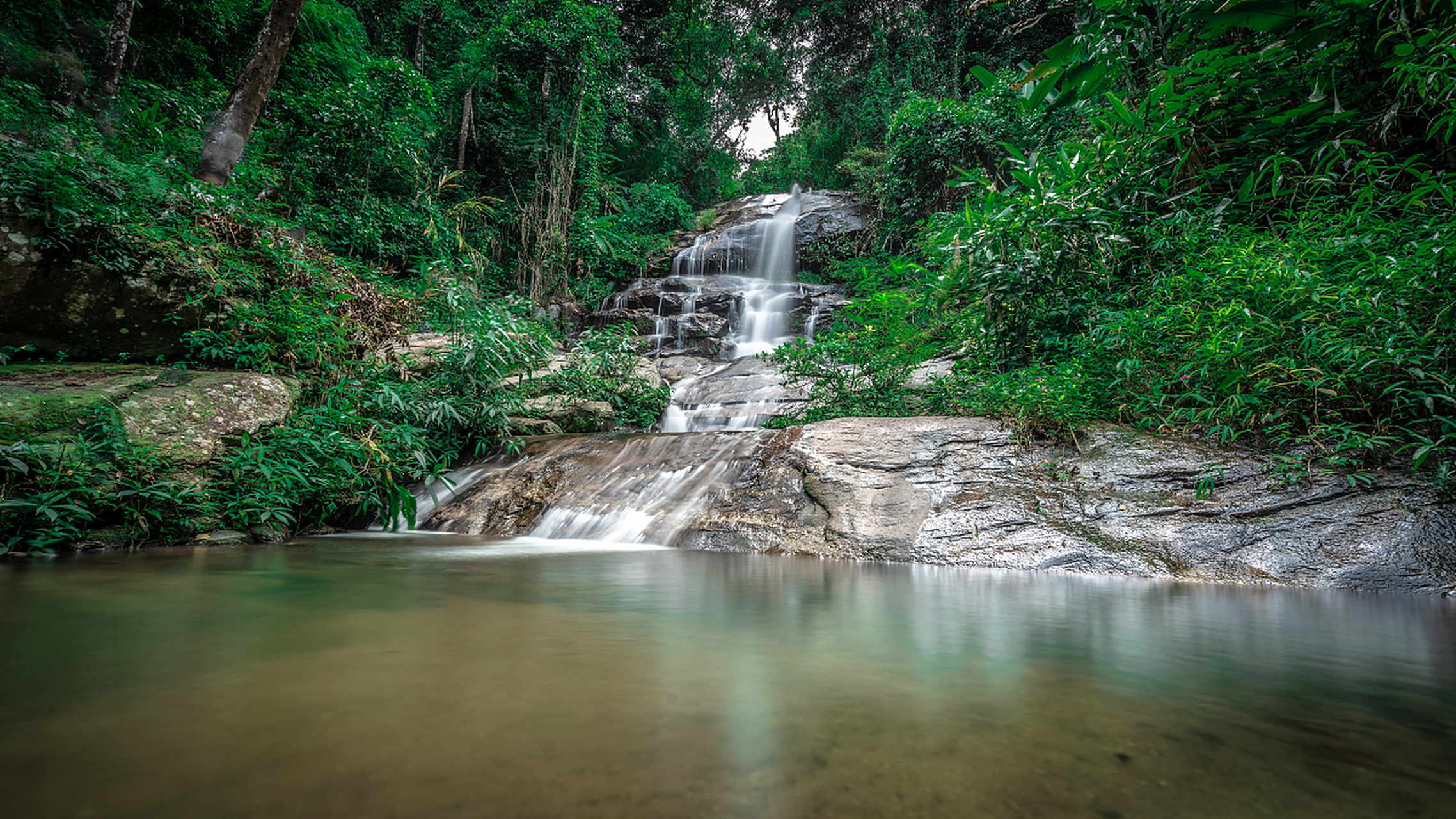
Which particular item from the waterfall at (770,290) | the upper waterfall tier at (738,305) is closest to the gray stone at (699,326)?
the upper waterfall tier at (738,305)

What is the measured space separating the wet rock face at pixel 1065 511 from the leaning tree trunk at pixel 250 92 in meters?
5.07

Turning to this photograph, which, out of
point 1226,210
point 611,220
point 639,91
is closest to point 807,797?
point 1226,210

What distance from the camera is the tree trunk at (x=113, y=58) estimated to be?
21.1 ft

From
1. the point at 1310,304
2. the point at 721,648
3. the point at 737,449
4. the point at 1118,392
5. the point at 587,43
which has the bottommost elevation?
the point at 721,648

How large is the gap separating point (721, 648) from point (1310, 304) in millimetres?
3775

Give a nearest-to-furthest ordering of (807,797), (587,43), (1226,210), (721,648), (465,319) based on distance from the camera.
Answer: (807,797) < (721,648) < (1226,210) < (465,319) < (587,43)

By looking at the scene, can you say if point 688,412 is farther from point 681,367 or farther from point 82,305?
point 82,305

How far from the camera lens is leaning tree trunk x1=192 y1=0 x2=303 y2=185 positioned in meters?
6.02

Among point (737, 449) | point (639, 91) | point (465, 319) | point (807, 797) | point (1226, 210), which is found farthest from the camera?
point (639, 91)

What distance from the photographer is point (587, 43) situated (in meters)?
12.5

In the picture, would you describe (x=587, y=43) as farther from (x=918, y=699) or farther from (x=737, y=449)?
(x=918, y=699)

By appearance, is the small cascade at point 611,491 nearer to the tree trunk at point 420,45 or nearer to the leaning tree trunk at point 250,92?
the leaning tree trunk at point 250,92

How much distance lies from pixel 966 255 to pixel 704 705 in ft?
15.0

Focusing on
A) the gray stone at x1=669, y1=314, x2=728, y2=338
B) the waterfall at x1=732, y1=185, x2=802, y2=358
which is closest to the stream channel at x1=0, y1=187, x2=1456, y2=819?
the waterfall at x1=732, y1=185, x2=802, y2=358
